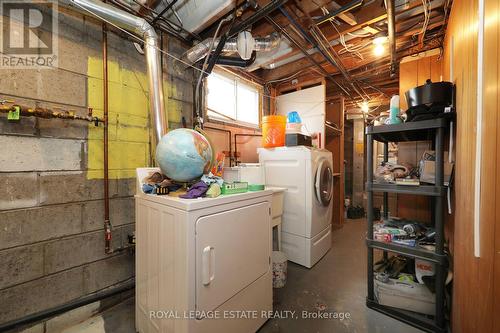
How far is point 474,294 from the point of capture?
986 mm

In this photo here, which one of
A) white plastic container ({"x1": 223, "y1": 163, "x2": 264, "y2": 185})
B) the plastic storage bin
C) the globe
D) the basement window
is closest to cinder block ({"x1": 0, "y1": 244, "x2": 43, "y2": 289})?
the globe

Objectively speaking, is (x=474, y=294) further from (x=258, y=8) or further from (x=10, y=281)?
(x=10, y=281)

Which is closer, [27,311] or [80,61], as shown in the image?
[27,311]

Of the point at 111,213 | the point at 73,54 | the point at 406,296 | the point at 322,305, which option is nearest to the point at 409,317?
the point at 406,296

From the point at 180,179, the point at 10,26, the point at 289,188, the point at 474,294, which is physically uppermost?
the point at 10,26

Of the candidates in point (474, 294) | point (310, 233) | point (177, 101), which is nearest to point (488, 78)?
point (474, 294)

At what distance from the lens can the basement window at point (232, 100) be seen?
8.96ft

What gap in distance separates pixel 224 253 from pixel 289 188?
1509 mm

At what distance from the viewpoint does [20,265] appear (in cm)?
140

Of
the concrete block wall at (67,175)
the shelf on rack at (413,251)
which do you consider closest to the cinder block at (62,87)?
the concrete block wall at (67,175)

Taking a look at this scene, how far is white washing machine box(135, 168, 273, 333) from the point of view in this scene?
1049mm

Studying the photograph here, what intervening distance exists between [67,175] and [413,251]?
269cm

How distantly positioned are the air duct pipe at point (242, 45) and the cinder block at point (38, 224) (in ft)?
5.81

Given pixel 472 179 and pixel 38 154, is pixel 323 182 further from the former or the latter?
pixel 38 154
